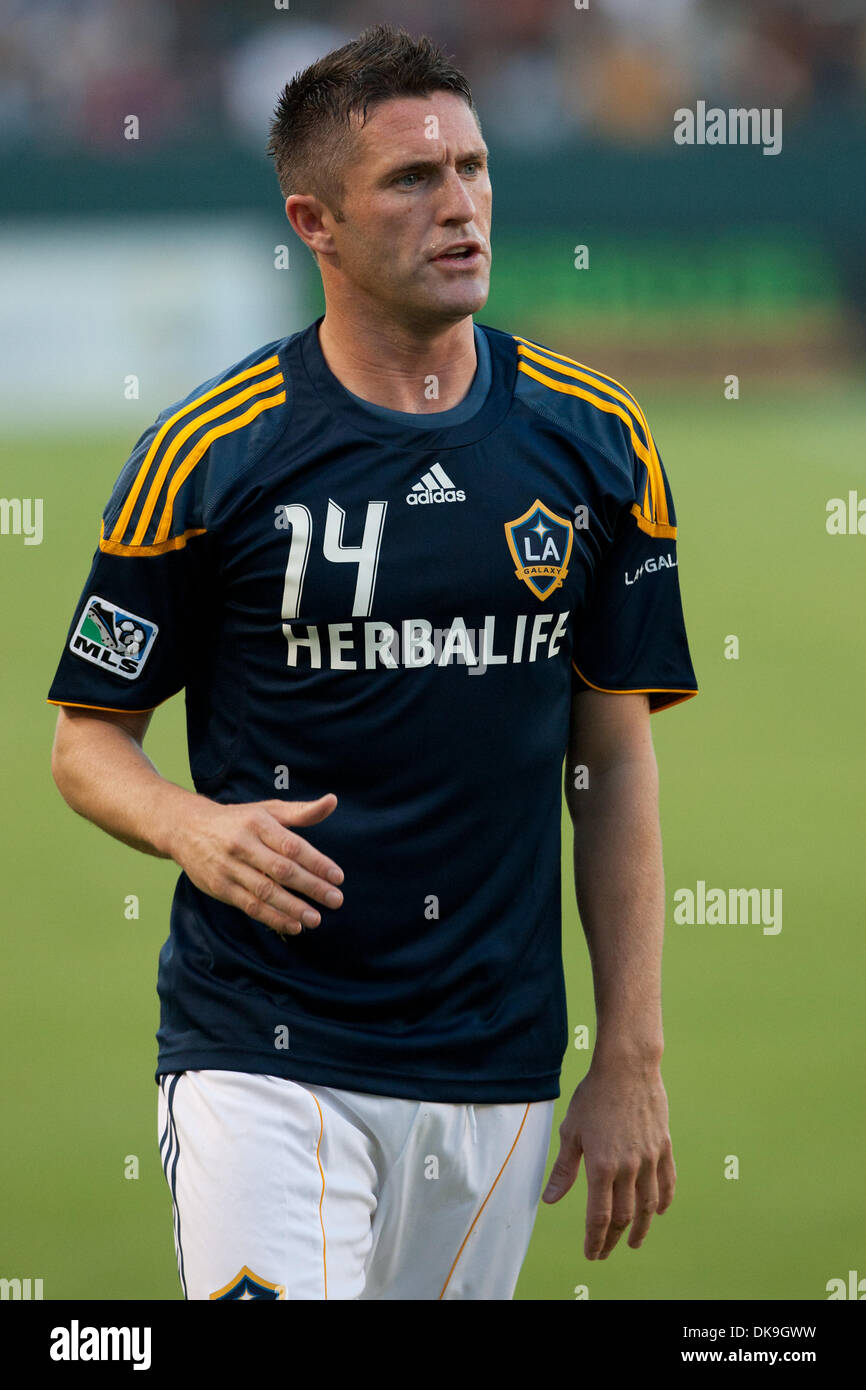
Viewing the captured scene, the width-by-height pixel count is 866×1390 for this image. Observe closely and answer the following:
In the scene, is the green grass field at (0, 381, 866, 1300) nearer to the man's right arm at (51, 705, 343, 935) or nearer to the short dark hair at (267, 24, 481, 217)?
the man's right arm at (51, 705, 343, 935)

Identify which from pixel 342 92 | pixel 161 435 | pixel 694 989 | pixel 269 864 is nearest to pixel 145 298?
pixel 694 989

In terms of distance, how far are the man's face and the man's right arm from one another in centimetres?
75

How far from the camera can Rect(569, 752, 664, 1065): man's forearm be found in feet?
9.32

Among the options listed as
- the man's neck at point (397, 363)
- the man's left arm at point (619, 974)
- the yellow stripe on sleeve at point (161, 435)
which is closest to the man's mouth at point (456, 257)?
the man's neck at point (397, 363)

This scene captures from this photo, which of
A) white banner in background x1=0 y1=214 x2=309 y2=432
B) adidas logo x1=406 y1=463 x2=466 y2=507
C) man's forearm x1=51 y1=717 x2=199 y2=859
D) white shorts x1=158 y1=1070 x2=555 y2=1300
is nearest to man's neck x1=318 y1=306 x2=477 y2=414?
adidas logo x1=406 y1=463 x2=466 y2=507

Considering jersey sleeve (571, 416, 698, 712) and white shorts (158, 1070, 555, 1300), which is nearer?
white shorts (158, 1070, 555, 1300)

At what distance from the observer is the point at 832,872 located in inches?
300

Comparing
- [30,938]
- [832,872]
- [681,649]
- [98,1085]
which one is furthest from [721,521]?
[681,649]

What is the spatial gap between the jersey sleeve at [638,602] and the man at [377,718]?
15mm

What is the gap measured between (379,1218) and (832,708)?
7.58m

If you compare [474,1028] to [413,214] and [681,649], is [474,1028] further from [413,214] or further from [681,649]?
[413,214]

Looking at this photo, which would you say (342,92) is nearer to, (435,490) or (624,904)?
(435,490)

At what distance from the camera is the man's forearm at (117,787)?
256 cm

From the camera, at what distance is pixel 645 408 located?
725 inches
